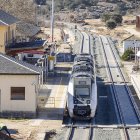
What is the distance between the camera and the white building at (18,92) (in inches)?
1110

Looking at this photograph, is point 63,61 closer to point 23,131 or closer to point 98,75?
point 98,75

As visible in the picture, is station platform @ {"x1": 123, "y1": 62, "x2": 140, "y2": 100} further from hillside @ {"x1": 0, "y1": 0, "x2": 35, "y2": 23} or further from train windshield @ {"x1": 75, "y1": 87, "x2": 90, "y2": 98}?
hillside @ {"x1": 0, "y1": 0, "x2": 35, "y2": 23}

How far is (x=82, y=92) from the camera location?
2909 centimetres

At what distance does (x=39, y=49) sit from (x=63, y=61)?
9.11 m

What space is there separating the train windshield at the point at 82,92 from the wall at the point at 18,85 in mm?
2380

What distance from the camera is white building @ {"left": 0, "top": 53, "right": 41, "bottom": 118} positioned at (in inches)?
1110

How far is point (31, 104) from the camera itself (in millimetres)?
28234

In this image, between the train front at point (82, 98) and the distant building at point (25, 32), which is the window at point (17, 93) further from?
the distant building at point (25, 32)

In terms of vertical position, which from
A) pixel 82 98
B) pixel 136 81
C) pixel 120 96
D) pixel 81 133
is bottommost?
pixel 81 133

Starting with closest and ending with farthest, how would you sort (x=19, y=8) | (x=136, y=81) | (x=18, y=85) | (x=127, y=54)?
(x=18, y=85) < (x=136, y=81) < (x=127, y=54) < (x=19, y=8)

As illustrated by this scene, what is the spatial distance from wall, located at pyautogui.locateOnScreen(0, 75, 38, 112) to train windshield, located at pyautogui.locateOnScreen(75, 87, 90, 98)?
93.7 inches

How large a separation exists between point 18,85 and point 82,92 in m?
3.52

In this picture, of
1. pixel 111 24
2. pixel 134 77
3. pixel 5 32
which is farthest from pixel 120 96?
pixel 111 24

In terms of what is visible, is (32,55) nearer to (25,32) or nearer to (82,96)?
(82,96)
